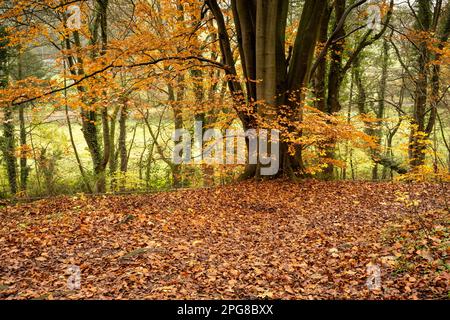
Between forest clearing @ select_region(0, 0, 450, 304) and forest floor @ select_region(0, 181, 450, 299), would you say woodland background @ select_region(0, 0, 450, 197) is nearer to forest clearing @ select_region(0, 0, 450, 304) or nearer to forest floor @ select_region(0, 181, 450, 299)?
forest clearing @ select_region(0, 0, 450, 304)

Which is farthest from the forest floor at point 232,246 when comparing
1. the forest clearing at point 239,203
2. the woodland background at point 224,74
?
the woodland background at point 224,74

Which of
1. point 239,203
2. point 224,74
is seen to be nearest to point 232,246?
point 239,203

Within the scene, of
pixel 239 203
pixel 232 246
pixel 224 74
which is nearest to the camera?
pixel 232 246

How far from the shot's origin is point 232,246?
6609 millimetres

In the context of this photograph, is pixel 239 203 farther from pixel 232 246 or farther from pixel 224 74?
pixel 224 74

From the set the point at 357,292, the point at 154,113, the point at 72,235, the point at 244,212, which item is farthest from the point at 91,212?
the point at 154,113

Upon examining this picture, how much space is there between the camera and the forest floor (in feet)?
15.4

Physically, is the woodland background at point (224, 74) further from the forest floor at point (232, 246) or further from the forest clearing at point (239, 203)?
the forest floor at point (232, 246)

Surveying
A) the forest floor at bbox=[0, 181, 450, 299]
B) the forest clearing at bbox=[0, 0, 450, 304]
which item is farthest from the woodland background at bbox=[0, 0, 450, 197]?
the forest floor at bbox=[0, 181, 450, 299]

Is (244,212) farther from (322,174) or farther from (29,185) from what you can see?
(29,185)

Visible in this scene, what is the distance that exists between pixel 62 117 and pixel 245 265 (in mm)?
15355

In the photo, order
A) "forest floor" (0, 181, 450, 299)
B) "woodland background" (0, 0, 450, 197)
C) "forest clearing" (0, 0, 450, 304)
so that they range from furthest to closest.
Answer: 1. "woodland background" (0, 0, 450, 197)
2. "forest clearing" (0, 0, 450, 304)
3. "forest floor" (0, 181, 450, 299)

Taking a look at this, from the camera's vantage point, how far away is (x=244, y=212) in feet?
28.8

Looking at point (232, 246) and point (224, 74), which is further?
point (224, 74)
